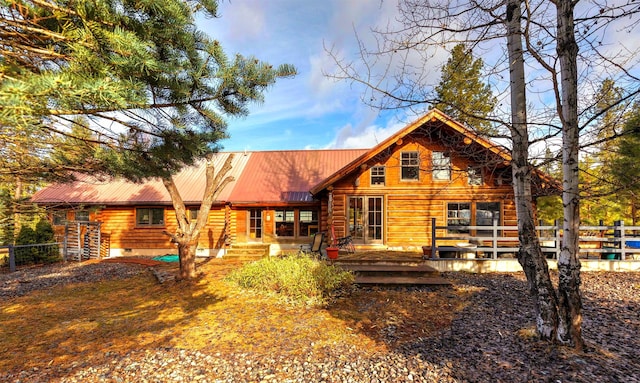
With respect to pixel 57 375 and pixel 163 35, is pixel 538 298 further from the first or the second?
pixel 57 375

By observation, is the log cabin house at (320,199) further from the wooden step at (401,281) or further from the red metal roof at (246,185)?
the wooden step at (401,281)

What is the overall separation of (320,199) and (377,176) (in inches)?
126

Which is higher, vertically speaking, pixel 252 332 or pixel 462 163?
pixel 462 163

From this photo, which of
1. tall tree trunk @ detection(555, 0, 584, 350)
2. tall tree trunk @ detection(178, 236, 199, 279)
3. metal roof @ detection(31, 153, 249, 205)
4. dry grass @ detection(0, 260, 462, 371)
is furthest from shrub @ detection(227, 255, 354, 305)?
metal roof @ detection(31, 153, 249, 205)

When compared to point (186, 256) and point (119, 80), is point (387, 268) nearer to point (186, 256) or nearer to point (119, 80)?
point (186, 256)

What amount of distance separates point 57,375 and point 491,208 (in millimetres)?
14196

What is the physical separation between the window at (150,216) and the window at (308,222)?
24.9 ft

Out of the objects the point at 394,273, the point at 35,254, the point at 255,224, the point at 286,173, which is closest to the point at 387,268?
the point at 394,273

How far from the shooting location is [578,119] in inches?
165

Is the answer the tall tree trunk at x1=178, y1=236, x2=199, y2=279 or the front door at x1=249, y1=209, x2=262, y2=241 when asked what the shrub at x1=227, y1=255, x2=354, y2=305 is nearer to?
the tall tree trunk at x1=178, y1=236, x2=199, y2=279

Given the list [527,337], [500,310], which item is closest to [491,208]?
[500,310]

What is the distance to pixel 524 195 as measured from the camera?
466 centimetres

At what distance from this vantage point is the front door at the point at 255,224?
15.7 m

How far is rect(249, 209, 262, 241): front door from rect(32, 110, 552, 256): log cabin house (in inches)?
2.1
